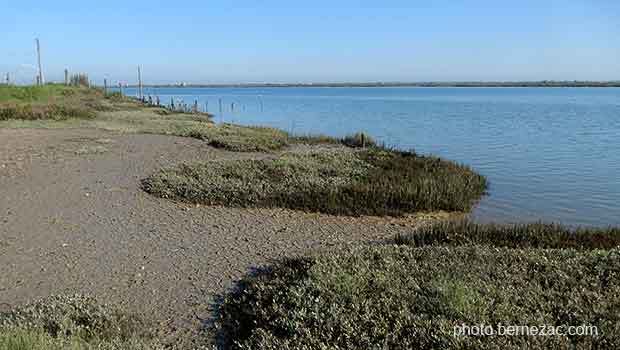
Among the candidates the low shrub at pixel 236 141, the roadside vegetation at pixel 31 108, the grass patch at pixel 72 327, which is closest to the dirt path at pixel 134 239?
the grass patch at pixel 72 327

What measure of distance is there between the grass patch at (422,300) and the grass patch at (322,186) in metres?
4.15

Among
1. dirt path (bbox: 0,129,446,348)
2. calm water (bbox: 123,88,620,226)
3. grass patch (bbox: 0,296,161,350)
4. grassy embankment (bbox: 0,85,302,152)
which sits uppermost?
grassy embankment (bbox: 0,85,302,152)

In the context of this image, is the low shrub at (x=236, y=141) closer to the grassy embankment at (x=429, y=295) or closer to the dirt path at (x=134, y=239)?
the dirt path at (x=134, y=239)

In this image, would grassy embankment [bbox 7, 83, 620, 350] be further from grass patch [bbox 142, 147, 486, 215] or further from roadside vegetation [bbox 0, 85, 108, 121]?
roadside vegetation [bbox 0, 85, 108, 121]

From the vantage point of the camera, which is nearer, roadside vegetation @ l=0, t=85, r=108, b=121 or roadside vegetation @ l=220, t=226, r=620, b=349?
roadside vegetation @ l=220, t=226, r=620, b=349

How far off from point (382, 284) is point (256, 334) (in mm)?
1468

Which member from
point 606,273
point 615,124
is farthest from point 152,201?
point 615,124

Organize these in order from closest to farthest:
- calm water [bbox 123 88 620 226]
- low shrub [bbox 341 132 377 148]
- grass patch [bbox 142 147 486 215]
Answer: grass patch [bbox 142 147 486 215] → calm water [bbox 123 88 620 226] → low shrub [bbox 341 132 377 148]

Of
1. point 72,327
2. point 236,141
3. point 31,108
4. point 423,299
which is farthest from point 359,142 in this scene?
point 31,108

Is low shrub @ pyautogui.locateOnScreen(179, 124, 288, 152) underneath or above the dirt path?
above

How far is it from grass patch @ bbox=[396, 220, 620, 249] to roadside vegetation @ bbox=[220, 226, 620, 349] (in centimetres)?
134

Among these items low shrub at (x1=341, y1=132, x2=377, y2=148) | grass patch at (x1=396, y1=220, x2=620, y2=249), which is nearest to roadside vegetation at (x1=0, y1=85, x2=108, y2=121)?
low shrub at (x1=341, y1=132, x2=377, y2=148)

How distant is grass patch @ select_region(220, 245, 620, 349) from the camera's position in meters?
4.28

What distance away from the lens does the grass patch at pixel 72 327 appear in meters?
3.99
